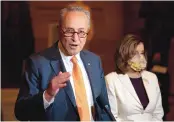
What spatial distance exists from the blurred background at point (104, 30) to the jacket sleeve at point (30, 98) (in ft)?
3.01

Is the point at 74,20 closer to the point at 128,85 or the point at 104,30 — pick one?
the point at 128,85

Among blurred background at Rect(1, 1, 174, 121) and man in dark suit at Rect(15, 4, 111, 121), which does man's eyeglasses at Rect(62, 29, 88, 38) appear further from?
blurred background at Rect(1, 1, 174, 121)

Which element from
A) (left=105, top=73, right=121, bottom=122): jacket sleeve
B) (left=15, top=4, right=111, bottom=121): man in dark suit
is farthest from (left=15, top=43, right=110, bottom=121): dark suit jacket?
(left=105, top=73, right=121, bottom=122): jacket sleeve

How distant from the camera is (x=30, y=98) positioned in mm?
888

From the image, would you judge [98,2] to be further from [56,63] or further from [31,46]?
[56,63]

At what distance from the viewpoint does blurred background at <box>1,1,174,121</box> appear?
185 cm

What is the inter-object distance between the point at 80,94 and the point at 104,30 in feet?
3.15

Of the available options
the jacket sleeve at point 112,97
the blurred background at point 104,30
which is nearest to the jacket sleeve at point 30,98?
the jacket sleeve at point 112,97

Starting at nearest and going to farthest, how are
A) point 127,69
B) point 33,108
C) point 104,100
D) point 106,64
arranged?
point 33,108
point 104,100
point 127,69
point 106,64

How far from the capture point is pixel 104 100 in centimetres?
102

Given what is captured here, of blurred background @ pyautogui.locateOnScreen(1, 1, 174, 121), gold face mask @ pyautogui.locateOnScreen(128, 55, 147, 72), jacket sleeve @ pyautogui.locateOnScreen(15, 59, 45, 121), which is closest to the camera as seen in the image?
jacket sleeve @ pyautogui.locateOnScreen(15, 59, 45, 121)

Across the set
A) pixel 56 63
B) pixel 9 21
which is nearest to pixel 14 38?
pixel 9 21

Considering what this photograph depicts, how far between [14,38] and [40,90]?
3.53 feet

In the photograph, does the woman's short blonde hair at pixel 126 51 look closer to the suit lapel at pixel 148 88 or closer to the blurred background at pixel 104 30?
the suit lapel at pixel 148 88
